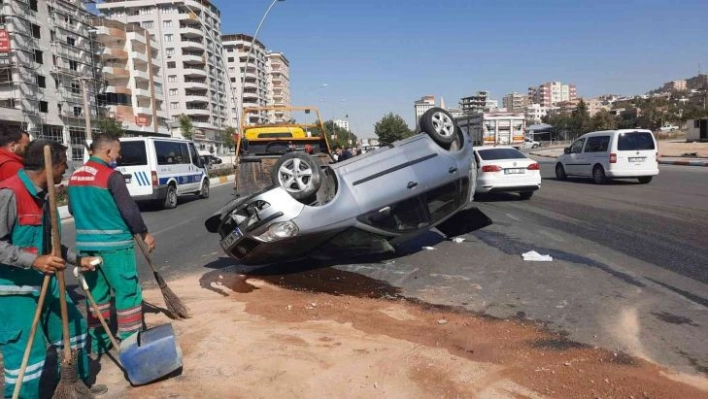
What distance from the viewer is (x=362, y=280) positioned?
606 centimetres

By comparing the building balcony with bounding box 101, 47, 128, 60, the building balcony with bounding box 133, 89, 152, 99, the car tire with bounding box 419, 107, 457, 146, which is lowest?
the car tire with bounding box 419, 107, 457, 146

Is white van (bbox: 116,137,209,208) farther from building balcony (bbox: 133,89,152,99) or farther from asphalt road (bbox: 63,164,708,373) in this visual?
building balcony (bbox: 133,89,152,99)

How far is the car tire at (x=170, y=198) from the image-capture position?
1500cm

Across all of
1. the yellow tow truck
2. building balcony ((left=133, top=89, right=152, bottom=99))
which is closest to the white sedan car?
the yellow tow truck

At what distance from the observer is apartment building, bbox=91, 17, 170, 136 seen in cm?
6519

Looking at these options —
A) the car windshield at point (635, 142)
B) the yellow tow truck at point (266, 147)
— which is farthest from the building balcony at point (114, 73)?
the car windshield at point (635, 142)

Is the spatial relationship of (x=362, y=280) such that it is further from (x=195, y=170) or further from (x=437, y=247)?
(x=195, y=170)

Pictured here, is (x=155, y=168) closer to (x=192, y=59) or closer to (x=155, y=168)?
(x=155, y=168)

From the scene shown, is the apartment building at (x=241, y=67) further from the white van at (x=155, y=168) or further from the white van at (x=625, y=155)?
the white van at (x=625, y=155)

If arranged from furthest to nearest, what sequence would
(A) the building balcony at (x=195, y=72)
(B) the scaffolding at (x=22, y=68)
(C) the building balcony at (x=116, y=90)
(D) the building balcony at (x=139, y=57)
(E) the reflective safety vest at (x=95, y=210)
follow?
(A) the building balcony at (x=195, y=72) < (D) the building balcony at (x=139, y=57) < (C) the building balcony at (x=116, y=90) < (B) the scaffolding at (x=22, y=68) < (E) the reflective safety vest at (x=95, y=210)

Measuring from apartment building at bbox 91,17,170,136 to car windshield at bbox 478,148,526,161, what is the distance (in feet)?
185

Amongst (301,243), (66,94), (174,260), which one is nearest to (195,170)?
(174,260)

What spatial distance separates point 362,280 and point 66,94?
186 ft

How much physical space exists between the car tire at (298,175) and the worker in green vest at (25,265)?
277 centimetres
